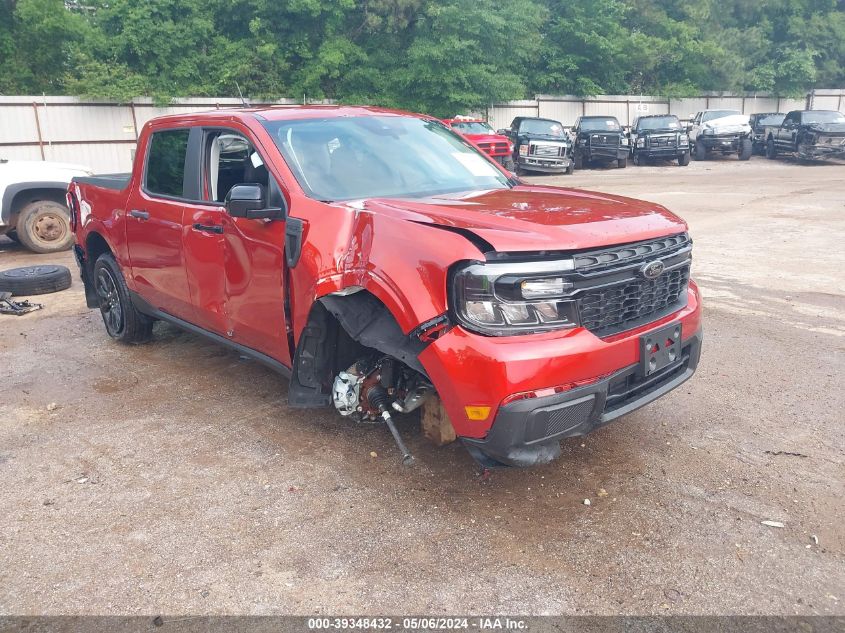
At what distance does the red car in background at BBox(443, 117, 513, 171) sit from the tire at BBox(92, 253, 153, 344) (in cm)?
1433

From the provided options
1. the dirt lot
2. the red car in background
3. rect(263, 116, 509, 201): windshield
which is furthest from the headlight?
the red car in background

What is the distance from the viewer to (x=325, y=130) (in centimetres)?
425

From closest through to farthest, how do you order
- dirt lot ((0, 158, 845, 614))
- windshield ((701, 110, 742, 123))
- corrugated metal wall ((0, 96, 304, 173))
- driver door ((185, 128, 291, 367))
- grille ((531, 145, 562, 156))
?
dirt lot ((0, 158, 845, 614))
driver door ((185, 128, 291, 367))
corrugated metal wall ((0, 96, 304, 173))
grille ((531, 145, 562, 156))
windshield ((701, 110, 742, 123))

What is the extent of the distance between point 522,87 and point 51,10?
1850 cm

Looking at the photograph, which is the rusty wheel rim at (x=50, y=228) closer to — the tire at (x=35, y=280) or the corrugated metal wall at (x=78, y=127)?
the tire at (x=35, y=280)

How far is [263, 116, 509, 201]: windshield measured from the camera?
3936 mm

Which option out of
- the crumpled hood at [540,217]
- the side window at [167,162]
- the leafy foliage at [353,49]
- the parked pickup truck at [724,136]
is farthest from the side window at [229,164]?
the parked pickup truck at [724,136]

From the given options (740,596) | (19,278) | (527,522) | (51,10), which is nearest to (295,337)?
(527,522)

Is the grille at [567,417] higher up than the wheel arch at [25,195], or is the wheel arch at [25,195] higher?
the wheel arch at [25,195]

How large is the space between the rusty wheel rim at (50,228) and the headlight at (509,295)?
358 inches

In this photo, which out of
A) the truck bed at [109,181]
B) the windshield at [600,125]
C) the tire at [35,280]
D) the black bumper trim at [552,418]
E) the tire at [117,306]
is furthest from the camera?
the windshield at [600,125]

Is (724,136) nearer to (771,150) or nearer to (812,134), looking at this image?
(771,150)

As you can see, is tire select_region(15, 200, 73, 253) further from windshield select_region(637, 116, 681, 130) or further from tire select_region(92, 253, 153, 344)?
windshield select_region(637, 116, 681, 130)

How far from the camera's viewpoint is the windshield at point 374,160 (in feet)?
12.9
